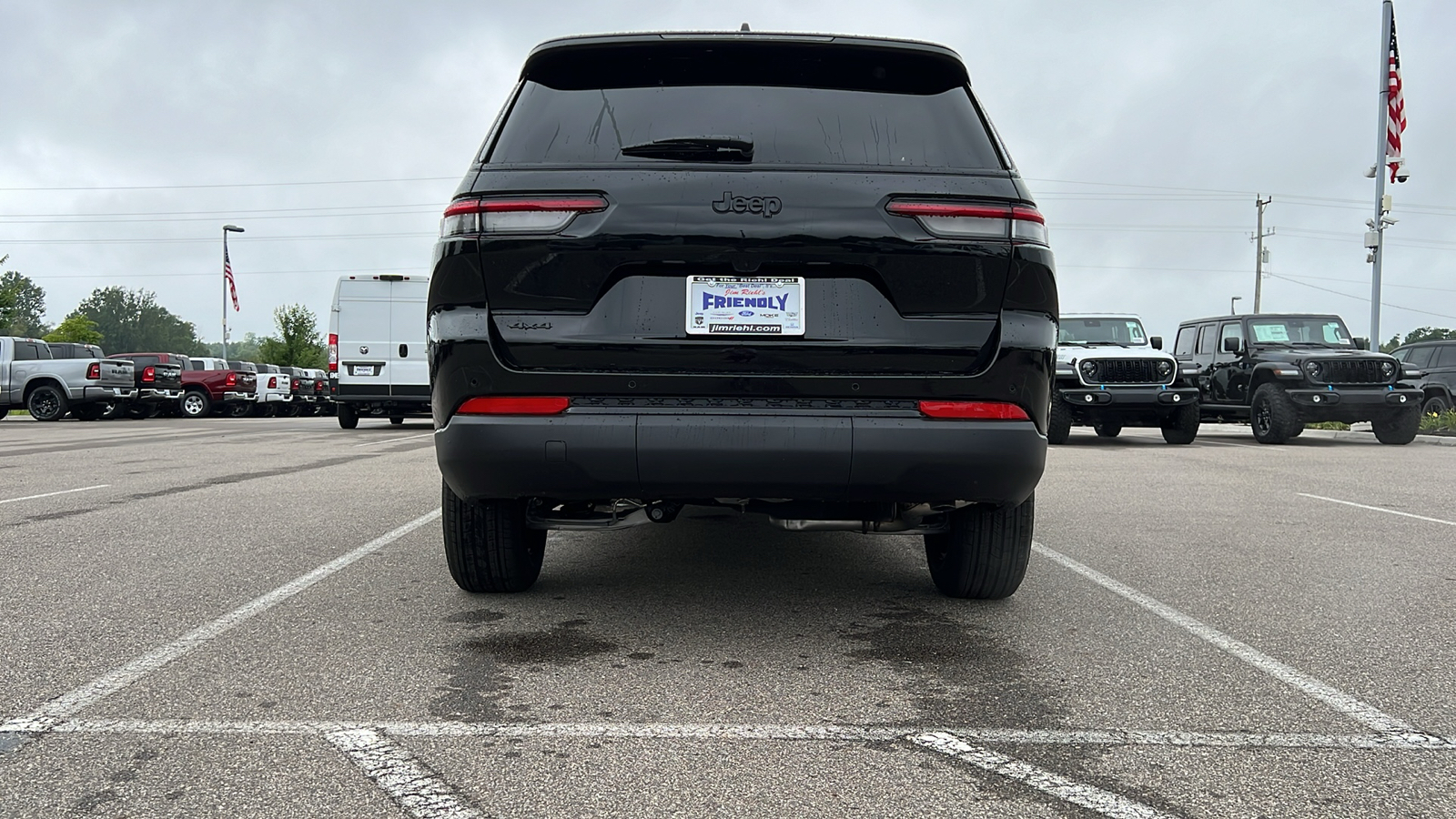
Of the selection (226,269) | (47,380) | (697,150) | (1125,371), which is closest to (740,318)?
(697,150)

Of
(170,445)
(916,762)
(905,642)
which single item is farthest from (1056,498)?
(170,445)

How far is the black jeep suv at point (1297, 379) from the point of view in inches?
603

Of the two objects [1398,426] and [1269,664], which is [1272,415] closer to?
[1398,426]

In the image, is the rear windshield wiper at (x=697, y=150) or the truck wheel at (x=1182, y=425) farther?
the truck wheel at (x=1182, y=425)

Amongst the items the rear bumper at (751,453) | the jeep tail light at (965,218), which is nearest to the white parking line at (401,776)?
the rear bumper at (751,453)

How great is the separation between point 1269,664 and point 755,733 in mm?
1867

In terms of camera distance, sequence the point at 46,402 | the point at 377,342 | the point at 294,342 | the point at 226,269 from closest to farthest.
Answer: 1. the point at 377,342
2. the point at 46,402
3. the point at 226,269
4. the point at 294,342

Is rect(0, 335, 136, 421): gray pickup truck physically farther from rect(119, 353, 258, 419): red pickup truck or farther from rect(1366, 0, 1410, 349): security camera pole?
rect(1366, 0, 1410, 349): security camera pole

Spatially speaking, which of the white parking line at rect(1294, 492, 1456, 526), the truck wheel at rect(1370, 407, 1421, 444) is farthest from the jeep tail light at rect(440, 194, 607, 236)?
the truck wheel at rect(1370, 407, 1421, 444)

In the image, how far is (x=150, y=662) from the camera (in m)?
3.48

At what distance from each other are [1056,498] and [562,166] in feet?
19.1

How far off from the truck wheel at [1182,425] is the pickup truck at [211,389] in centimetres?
2459

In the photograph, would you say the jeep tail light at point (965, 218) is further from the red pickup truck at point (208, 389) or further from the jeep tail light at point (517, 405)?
the red pickup truck at point (208, 389)

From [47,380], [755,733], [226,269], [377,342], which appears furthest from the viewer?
[226,269]
